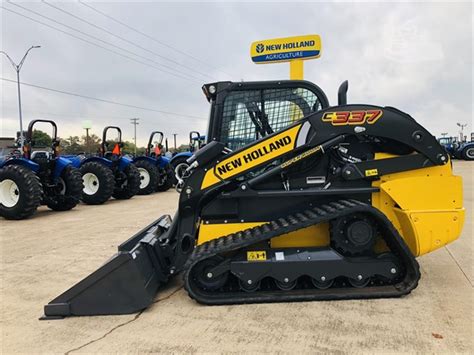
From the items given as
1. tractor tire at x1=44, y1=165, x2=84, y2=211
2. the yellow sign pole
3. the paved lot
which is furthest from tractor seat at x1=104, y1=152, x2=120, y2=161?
the paved lot

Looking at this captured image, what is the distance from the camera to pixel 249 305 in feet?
11.9

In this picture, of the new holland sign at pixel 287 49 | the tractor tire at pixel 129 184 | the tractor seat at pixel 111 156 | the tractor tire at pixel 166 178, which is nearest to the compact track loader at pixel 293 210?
the new holland sign at pixel 287 49

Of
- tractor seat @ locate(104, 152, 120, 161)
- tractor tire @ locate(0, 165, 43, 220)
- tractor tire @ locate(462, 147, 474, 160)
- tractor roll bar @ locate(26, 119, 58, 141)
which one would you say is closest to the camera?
tractor tire @ locate(0, 165, 43, 220)

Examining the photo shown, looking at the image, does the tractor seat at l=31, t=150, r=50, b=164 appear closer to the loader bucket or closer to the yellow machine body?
the loader bucket

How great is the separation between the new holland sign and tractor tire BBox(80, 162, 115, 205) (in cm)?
635

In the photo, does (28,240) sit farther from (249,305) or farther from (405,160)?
(405,160)

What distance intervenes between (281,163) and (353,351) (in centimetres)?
190

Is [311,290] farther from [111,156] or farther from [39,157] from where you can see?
[111,156]

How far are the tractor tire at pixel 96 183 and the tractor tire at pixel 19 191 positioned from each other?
248 centimetres

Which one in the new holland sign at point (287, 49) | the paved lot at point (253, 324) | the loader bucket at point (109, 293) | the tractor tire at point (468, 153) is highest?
the new holland sign at point (287, 49)

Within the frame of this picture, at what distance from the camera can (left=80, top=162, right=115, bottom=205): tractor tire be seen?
11273 millimetres

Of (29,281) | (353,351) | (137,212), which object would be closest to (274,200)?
(353,351)

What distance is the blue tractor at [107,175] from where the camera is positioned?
1130cm

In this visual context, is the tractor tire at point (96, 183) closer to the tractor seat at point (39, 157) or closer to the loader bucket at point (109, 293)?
the tractor seat at point (39, 157)
